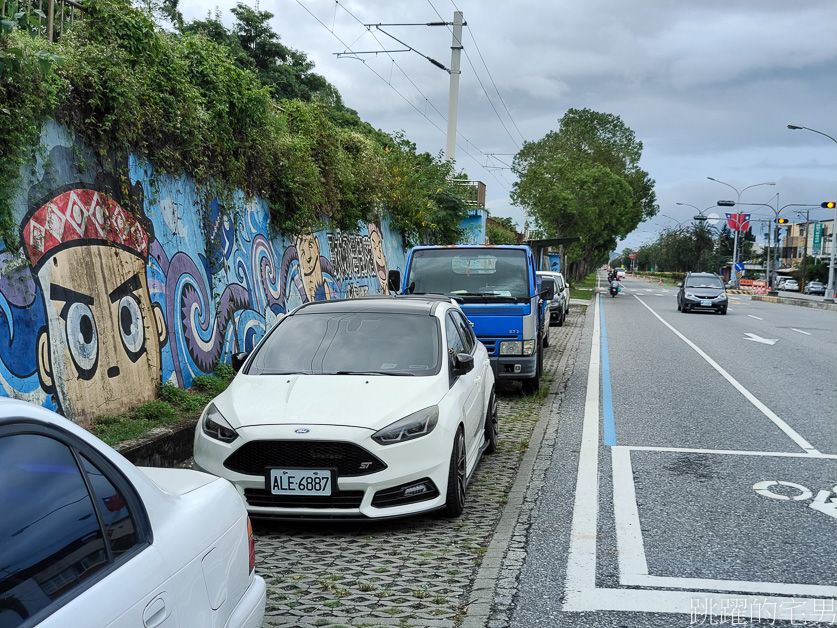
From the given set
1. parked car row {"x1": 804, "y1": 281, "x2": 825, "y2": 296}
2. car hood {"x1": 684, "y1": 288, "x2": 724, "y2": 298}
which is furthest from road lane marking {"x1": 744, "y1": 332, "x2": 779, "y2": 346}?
parked car row {"x1": 804, "y1": 281, "x2": 825, "y2": 296}

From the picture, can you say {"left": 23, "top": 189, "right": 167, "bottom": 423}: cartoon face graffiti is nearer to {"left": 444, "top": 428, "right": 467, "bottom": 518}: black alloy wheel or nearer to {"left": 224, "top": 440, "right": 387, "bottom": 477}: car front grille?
{"left": 224, "top": 440, "right": 387, "bottom": 477}: car front grille

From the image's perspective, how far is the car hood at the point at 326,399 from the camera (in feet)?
17.2

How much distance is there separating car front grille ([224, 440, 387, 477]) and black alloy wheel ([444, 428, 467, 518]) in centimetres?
61

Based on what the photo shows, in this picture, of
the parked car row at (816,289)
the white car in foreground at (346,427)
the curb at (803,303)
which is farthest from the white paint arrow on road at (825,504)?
the parked car row at (816,289)

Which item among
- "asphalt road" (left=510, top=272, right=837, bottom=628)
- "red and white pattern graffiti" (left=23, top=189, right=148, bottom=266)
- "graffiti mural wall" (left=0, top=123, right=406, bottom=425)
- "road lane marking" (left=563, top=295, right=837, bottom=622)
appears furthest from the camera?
"red and white pattern graffiti" (left=23, top=189, right=148, bottom=266)

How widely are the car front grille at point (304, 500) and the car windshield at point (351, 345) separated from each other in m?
1.10

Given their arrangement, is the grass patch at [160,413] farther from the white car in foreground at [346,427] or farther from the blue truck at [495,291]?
the blue truck at [495,291]

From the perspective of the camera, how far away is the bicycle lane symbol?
581 cm

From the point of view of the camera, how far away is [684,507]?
5871mm

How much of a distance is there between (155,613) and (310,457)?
2997mm

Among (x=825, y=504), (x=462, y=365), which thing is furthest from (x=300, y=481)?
(x=825, y=504)

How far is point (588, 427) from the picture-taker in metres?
9.03

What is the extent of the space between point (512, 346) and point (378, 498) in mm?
5528

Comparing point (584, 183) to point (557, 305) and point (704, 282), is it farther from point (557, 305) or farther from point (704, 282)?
point (557, 305)
